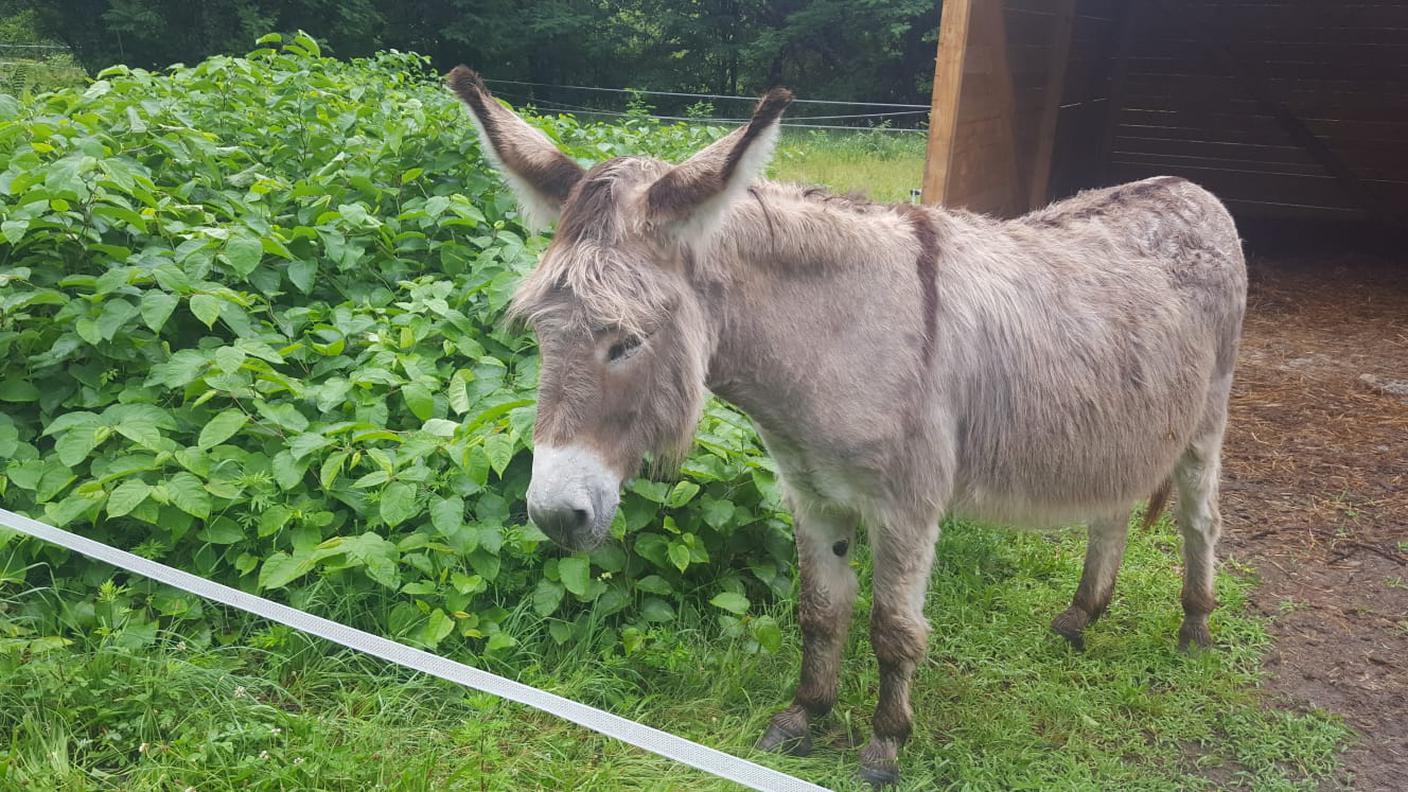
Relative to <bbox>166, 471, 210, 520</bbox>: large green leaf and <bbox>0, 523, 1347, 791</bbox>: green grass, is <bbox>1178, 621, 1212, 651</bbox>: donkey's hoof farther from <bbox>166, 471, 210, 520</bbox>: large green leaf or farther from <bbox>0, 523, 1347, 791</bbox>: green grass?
<bbox>166, 471, 210, 520</bbox>: large green leaf

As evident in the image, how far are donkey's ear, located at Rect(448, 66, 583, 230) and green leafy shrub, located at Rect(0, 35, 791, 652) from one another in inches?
35.9

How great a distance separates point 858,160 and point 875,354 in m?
9.00

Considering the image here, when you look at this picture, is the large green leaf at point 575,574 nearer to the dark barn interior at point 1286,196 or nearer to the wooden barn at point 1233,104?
the dark barn interior at point 1286,196

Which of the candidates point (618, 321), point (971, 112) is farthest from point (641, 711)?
point (971, 112)

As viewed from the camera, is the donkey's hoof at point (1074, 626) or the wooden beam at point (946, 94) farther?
the wooden beam at point (946, 94)

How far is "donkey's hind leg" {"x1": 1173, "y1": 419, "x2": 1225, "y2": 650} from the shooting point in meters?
3.44

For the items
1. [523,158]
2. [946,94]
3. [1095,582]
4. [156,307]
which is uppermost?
[946,94]

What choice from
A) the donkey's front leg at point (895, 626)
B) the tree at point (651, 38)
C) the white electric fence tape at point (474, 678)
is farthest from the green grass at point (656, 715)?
the tree at point (651, 38)

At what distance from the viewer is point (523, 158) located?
2.28 meters

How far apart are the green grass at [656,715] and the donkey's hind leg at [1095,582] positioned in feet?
0.32

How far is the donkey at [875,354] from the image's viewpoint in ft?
6.66

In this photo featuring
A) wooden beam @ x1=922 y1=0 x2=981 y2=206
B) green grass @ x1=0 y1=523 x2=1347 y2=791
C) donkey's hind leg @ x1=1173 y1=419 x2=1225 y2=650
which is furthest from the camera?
wooden beam @ x1=922 y1=0 x2=981 y2=206

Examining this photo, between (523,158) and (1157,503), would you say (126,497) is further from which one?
(1157,503)

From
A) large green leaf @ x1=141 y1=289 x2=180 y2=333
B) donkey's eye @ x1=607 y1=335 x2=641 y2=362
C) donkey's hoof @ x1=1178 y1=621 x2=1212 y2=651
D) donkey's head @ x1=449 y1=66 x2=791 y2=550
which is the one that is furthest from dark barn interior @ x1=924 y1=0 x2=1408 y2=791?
large green leaf @ x1=141 y1=289 x2=180 y2=333
